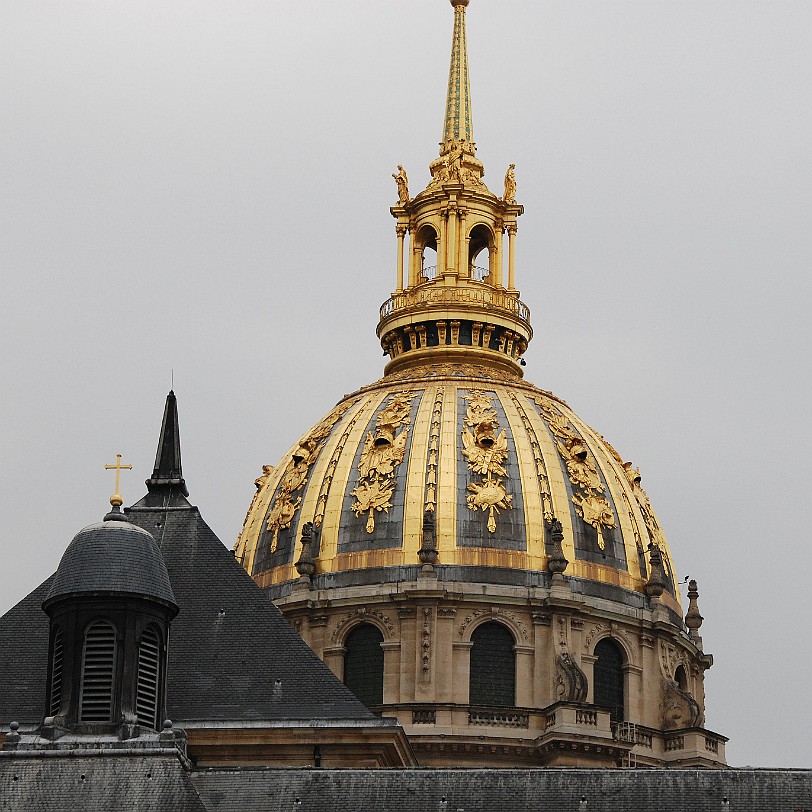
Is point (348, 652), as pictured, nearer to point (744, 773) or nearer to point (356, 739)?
point (356, 739)

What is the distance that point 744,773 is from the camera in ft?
205

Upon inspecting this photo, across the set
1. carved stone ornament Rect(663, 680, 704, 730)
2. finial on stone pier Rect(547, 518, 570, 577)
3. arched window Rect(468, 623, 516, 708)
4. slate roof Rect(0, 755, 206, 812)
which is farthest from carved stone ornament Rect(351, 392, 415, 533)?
slate roof Rect(0, 755, 206, 812)

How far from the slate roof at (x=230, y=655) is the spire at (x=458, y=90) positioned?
58.6 m

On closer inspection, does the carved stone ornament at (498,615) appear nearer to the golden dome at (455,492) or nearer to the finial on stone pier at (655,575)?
the golden dome at (455,492)

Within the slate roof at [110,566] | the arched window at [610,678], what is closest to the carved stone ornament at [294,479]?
the arched window at [610,678]

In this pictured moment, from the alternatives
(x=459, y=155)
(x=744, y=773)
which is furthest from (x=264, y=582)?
(x=744, y=773)

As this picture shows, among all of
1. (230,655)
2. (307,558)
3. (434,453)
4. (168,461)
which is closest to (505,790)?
(230,655)

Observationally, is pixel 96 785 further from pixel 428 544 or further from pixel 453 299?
pixel 453 299

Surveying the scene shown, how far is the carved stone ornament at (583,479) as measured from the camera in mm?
116625

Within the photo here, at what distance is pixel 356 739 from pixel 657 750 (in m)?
46.7

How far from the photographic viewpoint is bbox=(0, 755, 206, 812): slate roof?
61188 mm

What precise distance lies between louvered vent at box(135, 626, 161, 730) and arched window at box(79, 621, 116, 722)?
78 centimetres

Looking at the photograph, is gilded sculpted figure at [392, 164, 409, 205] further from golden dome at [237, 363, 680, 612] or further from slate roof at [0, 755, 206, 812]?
slate roof at [0, 755, 206, 812]

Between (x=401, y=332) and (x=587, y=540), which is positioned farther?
(x=401, y=332)
